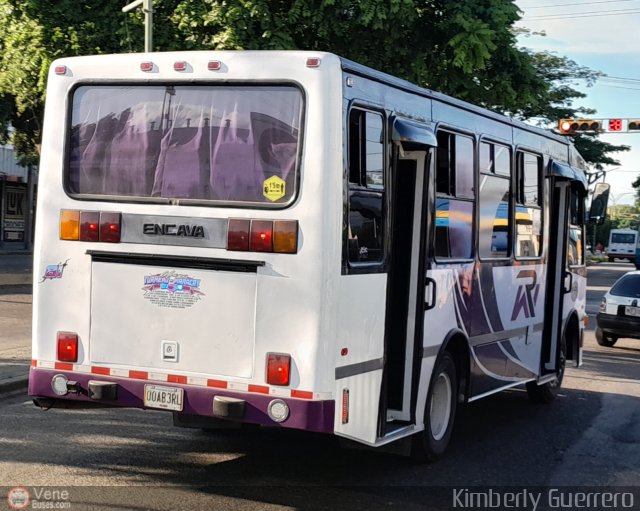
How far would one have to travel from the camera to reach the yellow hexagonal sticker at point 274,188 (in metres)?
6.06

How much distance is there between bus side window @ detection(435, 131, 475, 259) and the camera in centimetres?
767

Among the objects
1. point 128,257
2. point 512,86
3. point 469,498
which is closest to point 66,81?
point 128,257

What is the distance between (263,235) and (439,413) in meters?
2.78

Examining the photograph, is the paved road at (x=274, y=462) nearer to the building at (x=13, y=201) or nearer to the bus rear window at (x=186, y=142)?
the bus rear window at (x=186, y=142)

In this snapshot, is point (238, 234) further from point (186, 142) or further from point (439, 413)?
point (439, 413)

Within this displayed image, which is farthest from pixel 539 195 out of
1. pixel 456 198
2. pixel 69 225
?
pixel 69 225

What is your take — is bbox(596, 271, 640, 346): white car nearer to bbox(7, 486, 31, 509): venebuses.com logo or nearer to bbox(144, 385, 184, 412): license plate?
bbox(144, 385, 184, 412): license plate

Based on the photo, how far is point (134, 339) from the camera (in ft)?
21.0

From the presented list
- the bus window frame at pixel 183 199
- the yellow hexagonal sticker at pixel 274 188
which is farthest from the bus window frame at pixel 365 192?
the yellow hexagonal sticker at pixel 274 188

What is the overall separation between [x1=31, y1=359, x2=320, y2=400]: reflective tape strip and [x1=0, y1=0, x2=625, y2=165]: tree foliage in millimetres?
6885

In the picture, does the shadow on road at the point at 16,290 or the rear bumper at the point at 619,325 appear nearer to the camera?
the rear bumper at the point at 619,325

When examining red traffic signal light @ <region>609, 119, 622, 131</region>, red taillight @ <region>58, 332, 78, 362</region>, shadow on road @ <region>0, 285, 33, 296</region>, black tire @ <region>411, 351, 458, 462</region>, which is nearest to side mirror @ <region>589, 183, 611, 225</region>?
black tire @ <region>411, 351, 458, 462</region>

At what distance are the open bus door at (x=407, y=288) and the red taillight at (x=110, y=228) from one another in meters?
2.06

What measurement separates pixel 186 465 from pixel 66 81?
302cm
